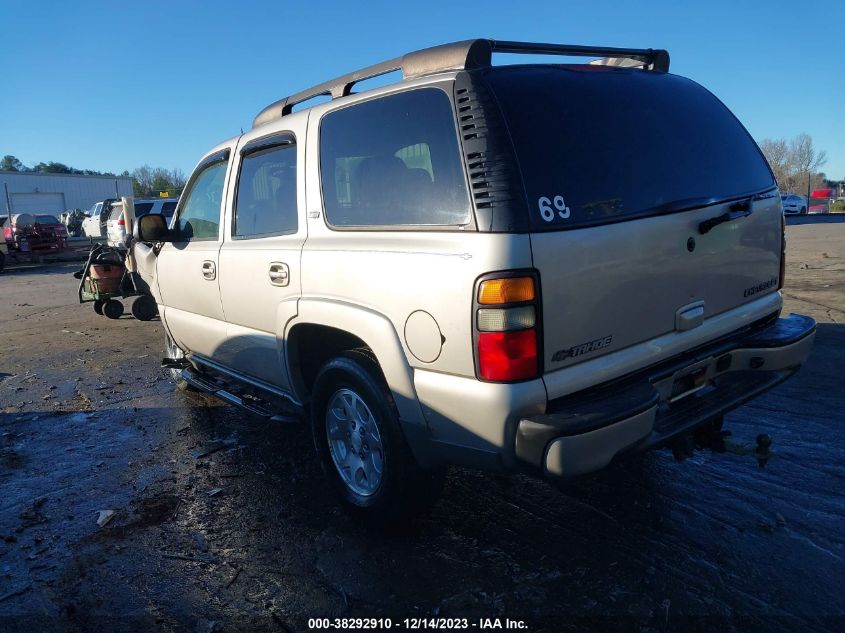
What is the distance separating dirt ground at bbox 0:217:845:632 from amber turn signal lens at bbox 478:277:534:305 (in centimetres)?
126

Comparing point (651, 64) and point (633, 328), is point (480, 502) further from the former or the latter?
point (651, 64)

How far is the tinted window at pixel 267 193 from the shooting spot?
3.62 m

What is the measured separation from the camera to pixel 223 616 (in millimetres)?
2641

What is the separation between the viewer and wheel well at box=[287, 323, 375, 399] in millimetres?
3383

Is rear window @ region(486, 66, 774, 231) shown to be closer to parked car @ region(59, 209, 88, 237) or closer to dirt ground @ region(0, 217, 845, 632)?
dirt ground @ region(0, 217, 845, 632)

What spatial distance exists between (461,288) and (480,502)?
1527 millimetres

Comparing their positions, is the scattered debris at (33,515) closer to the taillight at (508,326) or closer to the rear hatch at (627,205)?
the taillight at (508,326)

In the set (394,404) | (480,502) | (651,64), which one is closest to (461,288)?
(394,404)

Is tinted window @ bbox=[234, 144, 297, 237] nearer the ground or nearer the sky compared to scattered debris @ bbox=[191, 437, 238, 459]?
nearer the sky

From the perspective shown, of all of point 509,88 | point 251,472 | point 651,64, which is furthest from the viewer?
point 251,472

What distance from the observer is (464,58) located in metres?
2.66

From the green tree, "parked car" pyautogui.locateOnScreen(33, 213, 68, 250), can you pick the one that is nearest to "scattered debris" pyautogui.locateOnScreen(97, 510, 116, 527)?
"parked car" pyautogui.locateOnScreen(33, 213, 68, 250)

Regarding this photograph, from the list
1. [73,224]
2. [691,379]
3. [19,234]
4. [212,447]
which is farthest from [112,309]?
[73,224]

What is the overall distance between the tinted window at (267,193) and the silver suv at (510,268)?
27 mm
